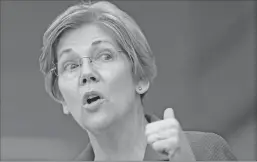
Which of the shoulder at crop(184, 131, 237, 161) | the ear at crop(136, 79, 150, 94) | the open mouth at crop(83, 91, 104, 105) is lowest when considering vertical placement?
the shoulder at crop(184, 131, 237, 161)

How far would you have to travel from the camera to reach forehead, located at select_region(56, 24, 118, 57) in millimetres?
1230

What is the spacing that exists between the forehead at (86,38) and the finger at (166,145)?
41 centimetres

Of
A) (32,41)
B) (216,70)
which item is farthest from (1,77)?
(216,70)

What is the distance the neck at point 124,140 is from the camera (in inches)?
49.2

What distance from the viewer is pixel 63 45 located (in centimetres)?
126

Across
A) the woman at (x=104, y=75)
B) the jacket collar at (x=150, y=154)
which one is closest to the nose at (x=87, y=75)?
the woman at (x=104, y=75)

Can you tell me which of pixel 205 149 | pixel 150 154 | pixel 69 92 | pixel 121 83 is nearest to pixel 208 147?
pixel 205 149

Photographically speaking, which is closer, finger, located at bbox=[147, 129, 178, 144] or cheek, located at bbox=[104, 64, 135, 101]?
finger, located at bbox=[147, 129, 178, 144]

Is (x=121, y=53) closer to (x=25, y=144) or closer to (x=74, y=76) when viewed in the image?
(x=74, y=76)

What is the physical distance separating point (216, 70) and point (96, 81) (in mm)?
1337

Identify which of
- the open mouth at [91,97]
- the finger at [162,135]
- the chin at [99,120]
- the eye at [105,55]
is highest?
the eye at [105,55]

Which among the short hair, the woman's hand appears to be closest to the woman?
the short hair

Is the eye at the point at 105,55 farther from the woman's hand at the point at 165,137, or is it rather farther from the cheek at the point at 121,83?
the woman's hand at the point at 165,137

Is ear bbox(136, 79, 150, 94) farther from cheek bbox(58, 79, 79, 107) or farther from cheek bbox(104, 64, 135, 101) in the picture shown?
cheek bbox(58, 79, 79, 107)
